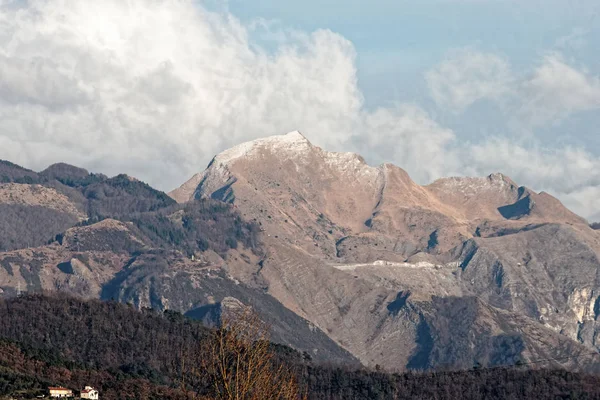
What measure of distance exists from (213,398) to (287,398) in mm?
5832

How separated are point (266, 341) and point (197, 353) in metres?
Answer: 5.76

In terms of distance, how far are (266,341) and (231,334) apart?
11.1ft

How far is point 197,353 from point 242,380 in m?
5.78

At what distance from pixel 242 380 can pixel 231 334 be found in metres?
3.44

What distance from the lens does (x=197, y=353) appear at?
93.7 m

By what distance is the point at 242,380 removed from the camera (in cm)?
8944

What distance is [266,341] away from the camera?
91812 mm

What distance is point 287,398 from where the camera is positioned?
90750 mm

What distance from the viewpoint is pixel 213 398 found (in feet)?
290

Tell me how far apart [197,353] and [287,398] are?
26.5 feet

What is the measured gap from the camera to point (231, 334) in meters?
89.7
